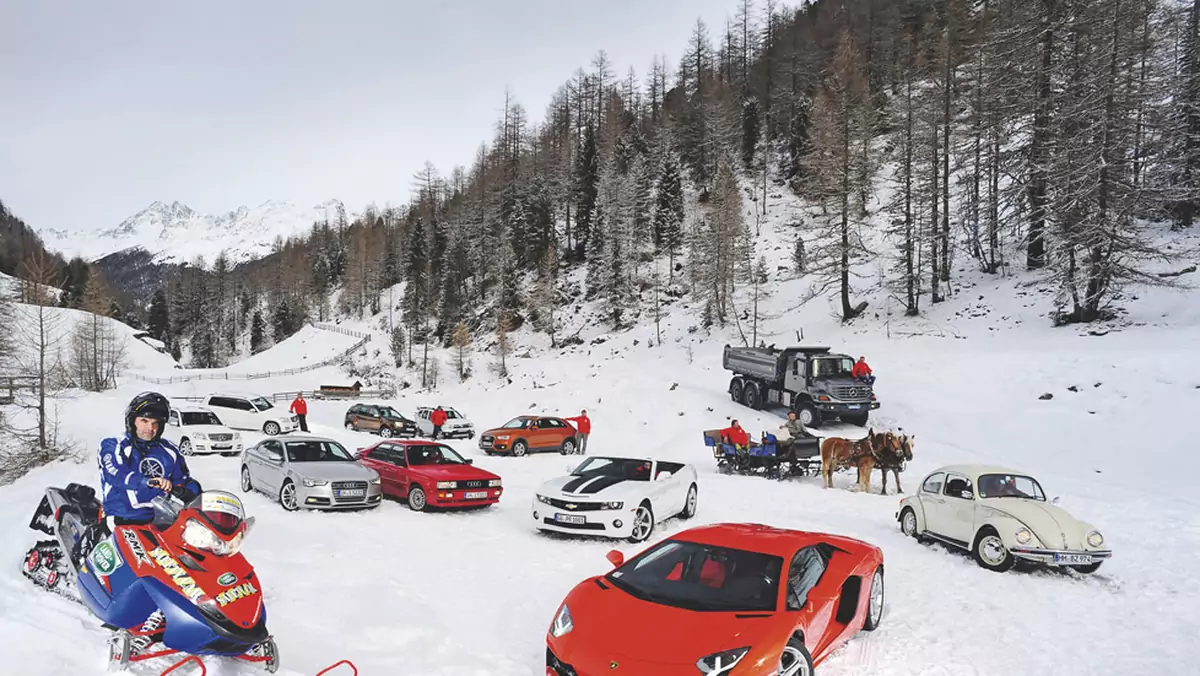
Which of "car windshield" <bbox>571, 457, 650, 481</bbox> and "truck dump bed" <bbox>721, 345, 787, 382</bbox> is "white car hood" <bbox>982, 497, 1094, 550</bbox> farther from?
"truck dump bed" <bbox>721, 345, 787, 382</bbox>

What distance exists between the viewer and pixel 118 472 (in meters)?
4.83

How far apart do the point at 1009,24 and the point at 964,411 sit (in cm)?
2017

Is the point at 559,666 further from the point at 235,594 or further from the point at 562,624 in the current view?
the point at 235,594

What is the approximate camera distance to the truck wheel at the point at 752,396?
81.6 feet

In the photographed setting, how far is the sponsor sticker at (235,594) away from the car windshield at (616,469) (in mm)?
7167

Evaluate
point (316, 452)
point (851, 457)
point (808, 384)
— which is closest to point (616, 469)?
point (316, 452)

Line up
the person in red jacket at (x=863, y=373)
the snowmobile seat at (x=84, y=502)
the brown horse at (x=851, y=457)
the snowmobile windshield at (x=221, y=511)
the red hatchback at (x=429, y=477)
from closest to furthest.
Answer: the snowmobile windshield at (x=221, y=511), the snowmobile seat at (x=84, y=502), the red hatchback at (x=429, y=477), the brown horse at (x=851, y=457), the person in red jacket at (x=863, y=373)

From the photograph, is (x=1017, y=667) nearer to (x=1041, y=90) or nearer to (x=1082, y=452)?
(x=1082, y=452)

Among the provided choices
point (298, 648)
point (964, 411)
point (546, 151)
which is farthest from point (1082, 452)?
point (546, 151)

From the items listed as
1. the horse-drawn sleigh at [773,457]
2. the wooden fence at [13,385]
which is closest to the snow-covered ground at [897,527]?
the horse-drawn sleigh at [773,457]

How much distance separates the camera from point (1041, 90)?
2662cm

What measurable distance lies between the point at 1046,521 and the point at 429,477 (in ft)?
32.4

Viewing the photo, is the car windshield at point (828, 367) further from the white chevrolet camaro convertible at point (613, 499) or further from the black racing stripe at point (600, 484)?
the black racing stripe at point (600, 484)

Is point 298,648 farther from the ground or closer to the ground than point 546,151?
closer to the ground
